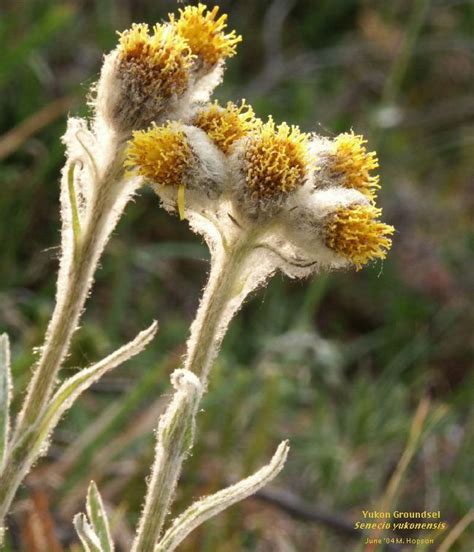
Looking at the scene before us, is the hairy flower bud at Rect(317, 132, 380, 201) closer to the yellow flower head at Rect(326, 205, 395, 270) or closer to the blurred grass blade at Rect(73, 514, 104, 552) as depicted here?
the yellow flower head at Rect(326, 205, 395, 270)

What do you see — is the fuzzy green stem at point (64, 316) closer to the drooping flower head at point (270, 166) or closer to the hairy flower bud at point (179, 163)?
the hairy flower bud at point (179, 163)

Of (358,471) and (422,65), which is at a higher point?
(422,65)

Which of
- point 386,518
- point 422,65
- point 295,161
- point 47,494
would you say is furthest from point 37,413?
point 422,65

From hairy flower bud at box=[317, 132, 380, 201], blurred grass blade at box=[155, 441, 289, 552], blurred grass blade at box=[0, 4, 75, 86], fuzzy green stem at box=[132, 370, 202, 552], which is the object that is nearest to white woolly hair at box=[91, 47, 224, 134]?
hairy flower bud at box=[317, 132, 380, 201]

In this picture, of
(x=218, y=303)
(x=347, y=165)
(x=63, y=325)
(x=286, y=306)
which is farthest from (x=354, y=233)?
(x=286, y=306)

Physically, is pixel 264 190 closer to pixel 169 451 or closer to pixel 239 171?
pixel 239 171

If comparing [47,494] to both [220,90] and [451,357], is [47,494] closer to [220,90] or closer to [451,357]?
[451,357]

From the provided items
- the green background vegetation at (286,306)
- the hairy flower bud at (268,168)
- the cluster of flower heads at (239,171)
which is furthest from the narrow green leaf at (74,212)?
the green background vegetation at (286,306)
